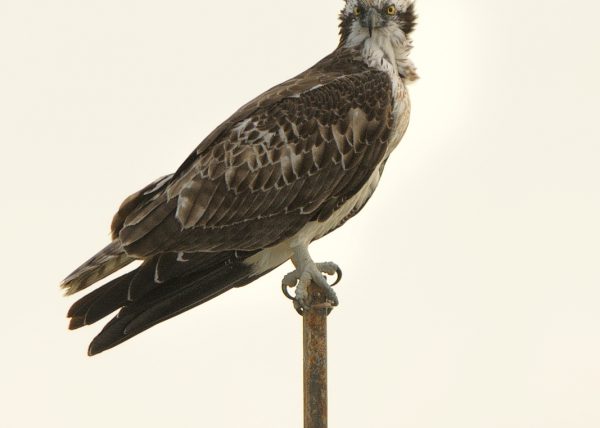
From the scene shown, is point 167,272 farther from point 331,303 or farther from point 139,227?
point 331,303

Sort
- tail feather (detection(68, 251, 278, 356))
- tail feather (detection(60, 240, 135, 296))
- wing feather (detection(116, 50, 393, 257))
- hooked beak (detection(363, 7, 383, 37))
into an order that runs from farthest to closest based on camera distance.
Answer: hooked beak (detection(363, 7, 383, 37)), tail feather (detection(60, 240, 135, 296)), wing feather (detection(116, 50, 393, 257)), tail feather (detection(68, 251, 278, 356))

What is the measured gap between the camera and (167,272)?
9.68 metres

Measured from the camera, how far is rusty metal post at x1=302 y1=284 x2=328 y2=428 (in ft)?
32.3

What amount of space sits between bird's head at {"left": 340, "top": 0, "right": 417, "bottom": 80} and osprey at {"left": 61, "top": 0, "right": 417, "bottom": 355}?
0.10 ft

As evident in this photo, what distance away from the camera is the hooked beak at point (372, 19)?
399 inches

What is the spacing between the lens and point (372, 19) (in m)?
10.1

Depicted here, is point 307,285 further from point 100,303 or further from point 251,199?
point 100,303

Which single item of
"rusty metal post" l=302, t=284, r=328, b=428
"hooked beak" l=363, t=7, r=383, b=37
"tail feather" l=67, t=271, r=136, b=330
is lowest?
"rusty metal post" l=302, t=284, r=328, b=428

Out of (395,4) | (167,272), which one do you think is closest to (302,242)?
(167,272)

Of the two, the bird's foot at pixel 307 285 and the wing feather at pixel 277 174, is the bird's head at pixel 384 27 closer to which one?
the wing feather at pixel 277 174

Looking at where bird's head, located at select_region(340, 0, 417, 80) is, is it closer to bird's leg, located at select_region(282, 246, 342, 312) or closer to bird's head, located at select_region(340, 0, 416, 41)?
bird's head, located at select_region(340, 0, 416, 41)

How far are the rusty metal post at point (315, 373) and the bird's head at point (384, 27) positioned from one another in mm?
1955

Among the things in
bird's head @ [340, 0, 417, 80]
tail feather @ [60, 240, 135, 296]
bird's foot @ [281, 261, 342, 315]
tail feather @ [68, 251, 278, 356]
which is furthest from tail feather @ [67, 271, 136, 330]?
bird's head @ [340, 0, 417, 80]

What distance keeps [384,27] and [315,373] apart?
259cm
